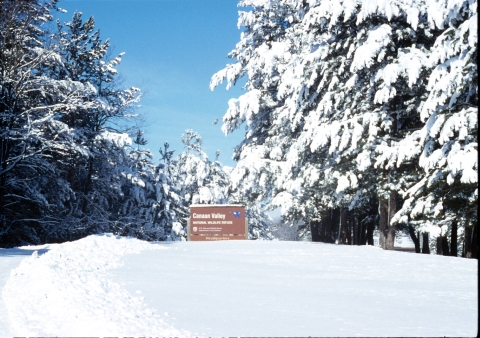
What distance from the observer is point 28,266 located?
414 inches

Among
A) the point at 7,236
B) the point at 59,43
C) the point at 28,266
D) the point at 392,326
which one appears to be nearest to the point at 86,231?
the point at 7,236

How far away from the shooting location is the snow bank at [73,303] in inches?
222

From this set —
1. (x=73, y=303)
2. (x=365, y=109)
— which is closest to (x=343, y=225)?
(x=365, y=109)

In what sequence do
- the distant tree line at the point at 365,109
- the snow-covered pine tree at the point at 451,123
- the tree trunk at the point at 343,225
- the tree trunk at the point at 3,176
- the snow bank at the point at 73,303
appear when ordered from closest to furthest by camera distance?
1. the snow bank at the point at 73,303
2. the snow-covered pine tree at the point at 451,123
3. the distant tree line at the point at 365,109
4. the tree trunk at the point at 3,176
5. the tree trunk at the point at 343,225

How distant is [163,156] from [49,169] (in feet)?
78.3

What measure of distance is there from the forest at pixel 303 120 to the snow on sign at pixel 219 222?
1.28 meters

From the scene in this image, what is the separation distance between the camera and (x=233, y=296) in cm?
761

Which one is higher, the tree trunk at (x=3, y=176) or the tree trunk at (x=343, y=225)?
the tree trunk at (x=3, y=176)

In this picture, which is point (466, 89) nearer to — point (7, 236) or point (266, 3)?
point (266, 3)

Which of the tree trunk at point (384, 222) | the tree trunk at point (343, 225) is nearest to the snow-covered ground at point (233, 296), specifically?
the tree trunk at point (384, 222)

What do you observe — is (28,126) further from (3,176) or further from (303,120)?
(303,120)

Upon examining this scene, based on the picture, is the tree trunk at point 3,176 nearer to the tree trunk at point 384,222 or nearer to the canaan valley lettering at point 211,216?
the canaan valley lettering at point 211,216

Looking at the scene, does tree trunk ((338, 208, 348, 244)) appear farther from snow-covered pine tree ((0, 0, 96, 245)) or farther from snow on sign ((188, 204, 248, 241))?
snow-covered pine tree ((0, 0, 96, 245))

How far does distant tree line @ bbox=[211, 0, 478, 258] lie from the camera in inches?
473
